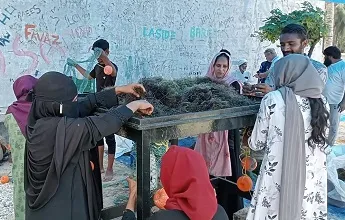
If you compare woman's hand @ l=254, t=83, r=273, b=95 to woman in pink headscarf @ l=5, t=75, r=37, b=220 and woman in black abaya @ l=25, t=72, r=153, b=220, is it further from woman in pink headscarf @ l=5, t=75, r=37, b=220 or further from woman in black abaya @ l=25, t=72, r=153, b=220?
woman in pink headscarf @ l=5, t=75, r=37, b=220

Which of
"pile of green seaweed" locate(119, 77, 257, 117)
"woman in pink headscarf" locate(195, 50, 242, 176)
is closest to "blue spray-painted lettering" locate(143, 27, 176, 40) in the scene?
"woman in pink headscarf" locate(195, 50, 242, 176)

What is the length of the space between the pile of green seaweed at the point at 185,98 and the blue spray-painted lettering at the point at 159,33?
154 inches

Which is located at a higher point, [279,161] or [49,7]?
[49,7]

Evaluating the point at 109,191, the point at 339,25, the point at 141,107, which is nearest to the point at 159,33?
the point at 109,191

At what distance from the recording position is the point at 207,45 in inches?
296

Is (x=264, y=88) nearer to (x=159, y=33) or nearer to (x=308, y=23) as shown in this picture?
(x=308, y=23)

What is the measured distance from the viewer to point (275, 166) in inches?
92.4

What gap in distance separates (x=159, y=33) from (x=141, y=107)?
4802 mm

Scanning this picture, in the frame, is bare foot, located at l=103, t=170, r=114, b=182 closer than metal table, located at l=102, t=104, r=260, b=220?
No

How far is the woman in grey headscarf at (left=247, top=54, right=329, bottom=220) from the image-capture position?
7.36ft

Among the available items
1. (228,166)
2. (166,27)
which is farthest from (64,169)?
(166,27)

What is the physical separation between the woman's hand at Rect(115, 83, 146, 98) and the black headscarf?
16.5 inches

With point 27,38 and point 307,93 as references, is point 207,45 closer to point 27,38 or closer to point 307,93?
point 27,38

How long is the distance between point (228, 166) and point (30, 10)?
11.0 ft
